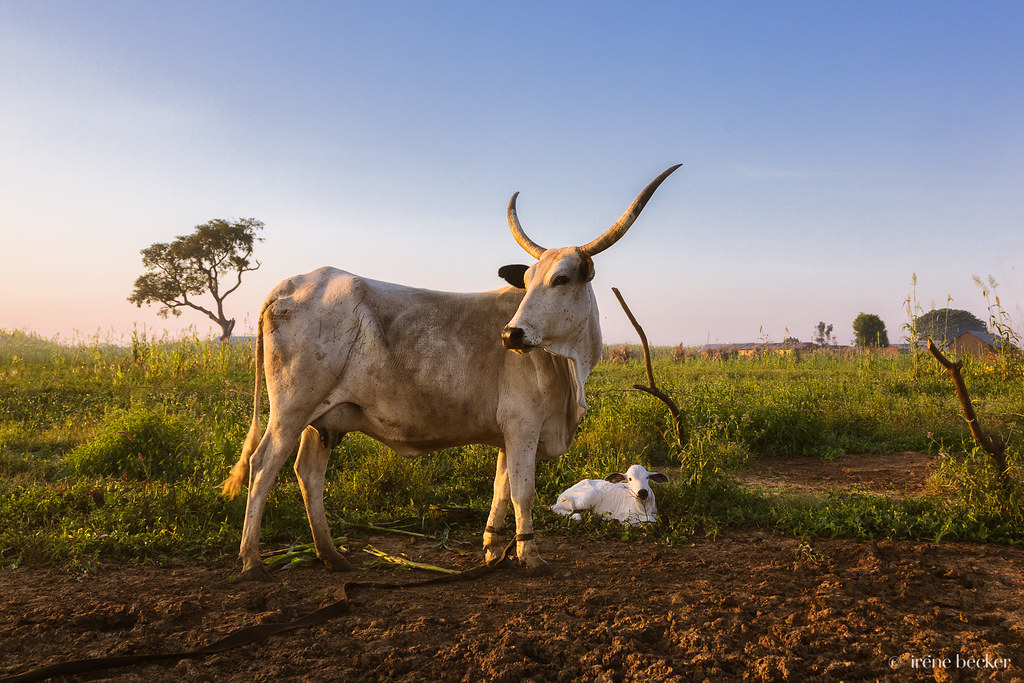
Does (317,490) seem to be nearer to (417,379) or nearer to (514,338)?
(417,379)

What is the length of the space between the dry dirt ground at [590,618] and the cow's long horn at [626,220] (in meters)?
1.97

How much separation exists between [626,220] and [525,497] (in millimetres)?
1754

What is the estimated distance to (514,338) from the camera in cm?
376

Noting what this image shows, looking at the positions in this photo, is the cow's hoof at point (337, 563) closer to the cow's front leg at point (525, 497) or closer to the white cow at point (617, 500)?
the cow's front leg at point (525, 497)

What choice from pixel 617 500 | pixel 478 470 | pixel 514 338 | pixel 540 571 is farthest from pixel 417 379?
pixel 478 470

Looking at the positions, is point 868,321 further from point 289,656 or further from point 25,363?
point 289,656

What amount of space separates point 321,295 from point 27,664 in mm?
2400

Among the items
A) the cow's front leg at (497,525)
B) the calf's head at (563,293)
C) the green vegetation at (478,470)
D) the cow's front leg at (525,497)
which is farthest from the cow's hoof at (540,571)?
the calf's head at (563,293)

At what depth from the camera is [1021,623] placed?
353 cm

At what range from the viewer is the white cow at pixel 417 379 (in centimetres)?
431

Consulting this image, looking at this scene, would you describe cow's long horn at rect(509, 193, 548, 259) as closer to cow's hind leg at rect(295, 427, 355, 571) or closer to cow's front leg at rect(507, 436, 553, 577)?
cow's front leg at rect(507, 436, 553, 577)

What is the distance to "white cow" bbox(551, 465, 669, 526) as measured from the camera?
17.8 feet

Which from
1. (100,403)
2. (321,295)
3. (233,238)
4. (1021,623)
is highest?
(233,238)

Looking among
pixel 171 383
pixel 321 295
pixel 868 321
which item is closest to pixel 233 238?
pixel 171 383
